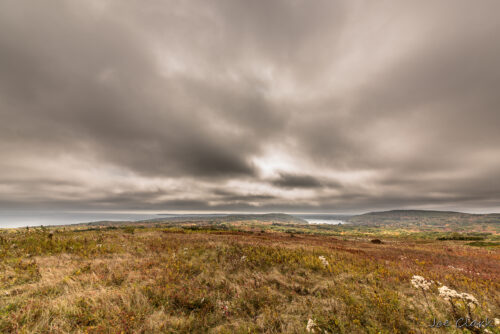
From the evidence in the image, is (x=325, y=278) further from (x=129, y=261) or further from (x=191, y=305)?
(x=129, y=261)

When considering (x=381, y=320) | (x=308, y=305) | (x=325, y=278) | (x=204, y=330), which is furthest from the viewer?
(x=325, y=278)

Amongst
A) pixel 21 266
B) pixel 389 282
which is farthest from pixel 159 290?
pixel 389 282

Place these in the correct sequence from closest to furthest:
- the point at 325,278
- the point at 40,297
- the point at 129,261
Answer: the point at 40,297 < the point at 325,278 < the point at 129,261

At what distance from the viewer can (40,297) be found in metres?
6.93

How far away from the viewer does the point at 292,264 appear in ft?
39.1

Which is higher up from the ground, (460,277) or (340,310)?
(340,310)

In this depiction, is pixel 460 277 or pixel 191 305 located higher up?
pixel 191 305

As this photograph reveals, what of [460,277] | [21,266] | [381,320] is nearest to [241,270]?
[381,320]

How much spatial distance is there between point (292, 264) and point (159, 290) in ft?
25.9

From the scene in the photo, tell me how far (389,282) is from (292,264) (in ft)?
16.9

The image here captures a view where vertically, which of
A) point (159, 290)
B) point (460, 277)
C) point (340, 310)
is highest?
point (159, 290)

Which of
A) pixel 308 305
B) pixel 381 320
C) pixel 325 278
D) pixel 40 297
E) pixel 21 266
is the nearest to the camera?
pixel 381 320

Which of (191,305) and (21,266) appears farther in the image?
(21,266)

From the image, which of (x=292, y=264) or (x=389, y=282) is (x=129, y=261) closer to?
(x=292, y=264)
